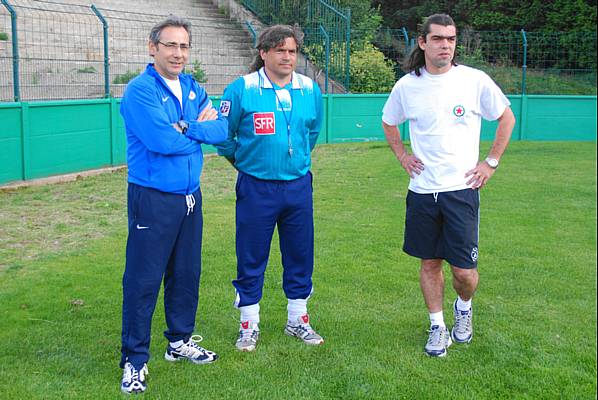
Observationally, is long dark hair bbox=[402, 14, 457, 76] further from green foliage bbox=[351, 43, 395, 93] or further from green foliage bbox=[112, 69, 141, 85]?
green foliage bbox=[351, 43, 395, 93]

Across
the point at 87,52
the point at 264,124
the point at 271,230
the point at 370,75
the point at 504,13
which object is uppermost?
the point at 504,13

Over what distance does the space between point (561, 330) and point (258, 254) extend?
2012 mm

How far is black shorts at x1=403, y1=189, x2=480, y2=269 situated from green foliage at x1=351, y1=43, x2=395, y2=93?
1476 centimetres

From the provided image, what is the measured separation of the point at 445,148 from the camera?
4359 millimetres

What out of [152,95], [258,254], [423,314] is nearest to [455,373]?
[423,314]

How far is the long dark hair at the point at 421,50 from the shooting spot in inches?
172

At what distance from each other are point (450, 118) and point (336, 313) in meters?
1.66

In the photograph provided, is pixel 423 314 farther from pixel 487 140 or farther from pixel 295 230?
pixel 487 140

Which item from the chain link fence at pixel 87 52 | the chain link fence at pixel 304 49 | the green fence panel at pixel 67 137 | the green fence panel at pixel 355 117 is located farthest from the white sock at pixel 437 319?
the green fence panel at pixel 355 117

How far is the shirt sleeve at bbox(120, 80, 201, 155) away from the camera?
3820 mm

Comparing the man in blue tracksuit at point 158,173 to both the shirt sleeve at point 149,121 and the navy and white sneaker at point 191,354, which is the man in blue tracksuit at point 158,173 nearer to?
the shirt sleeve at point 149,121

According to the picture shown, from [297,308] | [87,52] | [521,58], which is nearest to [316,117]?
[297,308]

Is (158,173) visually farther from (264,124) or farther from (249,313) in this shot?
(249,313)

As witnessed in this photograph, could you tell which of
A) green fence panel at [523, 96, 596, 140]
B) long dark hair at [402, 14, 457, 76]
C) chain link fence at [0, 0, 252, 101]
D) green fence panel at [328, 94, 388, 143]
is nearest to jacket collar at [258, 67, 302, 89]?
long dark hair at [402, 14, 457, 76]
